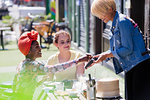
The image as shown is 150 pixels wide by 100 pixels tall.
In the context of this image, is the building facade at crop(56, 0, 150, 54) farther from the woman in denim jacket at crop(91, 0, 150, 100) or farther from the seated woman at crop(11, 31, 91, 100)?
the seated woman at crop(11, 31, 91, 100)

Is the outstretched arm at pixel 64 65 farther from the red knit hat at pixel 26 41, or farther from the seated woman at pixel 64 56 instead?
the seated woman at pixel 64 56

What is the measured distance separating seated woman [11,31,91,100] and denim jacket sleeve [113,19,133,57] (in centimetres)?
58

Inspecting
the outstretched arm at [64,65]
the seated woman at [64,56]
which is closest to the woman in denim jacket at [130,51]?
the outstretched arm at [64,65]

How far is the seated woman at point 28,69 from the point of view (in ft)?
12.8

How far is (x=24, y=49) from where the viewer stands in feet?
12.8

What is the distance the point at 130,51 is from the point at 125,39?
121 mm

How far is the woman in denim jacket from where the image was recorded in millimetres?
3407

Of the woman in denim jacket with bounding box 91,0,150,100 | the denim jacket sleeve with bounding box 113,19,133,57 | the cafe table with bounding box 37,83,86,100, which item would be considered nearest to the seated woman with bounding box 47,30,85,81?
the cafe table with bounding box 37,83,86,100

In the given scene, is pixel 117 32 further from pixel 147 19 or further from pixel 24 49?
pixel 147 19

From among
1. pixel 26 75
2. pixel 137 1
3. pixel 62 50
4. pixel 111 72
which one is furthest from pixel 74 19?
pixel 26 75

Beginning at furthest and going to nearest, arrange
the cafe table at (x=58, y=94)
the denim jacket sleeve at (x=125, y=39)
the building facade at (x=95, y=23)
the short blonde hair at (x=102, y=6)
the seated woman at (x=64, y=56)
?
the building facade at (x=95, y=23) < the seated woman at (x=64, y=56) < the cafe table at (x=58, y=94) < the short blonde hair at (x=102, y=6) < the denim jacket sleeve at (x=125, y=39)

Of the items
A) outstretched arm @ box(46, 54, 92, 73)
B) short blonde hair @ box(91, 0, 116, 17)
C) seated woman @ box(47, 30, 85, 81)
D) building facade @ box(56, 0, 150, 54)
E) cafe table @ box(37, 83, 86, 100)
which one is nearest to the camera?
short blonde hair @ box(91, 0, 116, 17)

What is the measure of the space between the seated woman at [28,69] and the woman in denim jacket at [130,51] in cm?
54

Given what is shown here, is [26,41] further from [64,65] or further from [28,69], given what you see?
[64,65]
